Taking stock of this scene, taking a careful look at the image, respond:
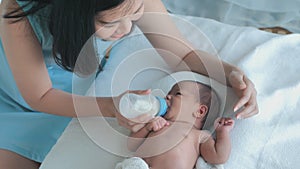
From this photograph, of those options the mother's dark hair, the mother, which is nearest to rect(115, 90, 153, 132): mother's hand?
the mother

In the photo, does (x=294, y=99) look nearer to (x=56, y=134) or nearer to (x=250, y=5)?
(x=250, y=5)

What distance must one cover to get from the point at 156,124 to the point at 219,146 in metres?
0.13

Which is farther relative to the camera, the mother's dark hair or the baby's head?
the baby's head

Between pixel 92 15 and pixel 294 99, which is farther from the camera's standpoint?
pixel 294 99

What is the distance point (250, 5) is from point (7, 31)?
28.4 inches

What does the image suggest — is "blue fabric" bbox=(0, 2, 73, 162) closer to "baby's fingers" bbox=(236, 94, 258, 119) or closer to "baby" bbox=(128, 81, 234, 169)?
"baby" bbox=(128, 81, 234, 169)

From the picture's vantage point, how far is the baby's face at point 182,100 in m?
0.91

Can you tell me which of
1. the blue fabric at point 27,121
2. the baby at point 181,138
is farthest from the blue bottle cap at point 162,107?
the blue fabric at point 27,121

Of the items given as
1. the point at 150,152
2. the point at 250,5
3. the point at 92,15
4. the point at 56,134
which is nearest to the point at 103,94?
the point at 56,134

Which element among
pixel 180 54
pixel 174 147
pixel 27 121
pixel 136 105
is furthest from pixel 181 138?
pixel 27 121

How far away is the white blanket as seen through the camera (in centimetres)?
87

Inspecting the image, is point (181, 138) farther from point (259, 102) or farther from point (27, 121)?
point (27, 121)

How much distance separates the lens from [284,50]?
1.09 meters

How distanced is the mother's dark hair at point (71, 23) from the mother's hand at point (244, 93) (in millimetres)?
304
